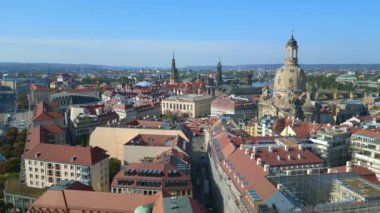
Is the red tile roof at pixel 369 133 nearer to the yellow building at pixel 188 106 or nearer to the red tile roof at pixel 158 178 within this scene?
the red tile roof at pixel 158 178

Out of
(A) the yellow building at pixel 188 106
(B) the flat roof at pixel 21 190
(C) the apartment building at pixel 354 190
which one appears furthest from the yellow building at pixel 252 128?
(B) the flat roof at pixel 21 190

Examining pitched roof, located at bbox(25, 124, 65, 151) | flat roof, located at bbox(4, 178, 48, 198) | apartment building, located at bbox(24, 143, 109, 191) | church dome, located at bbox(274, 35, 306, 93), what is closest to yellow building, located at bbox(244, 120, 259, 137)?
church dome, located at bbox(274, 35, 306, 93)

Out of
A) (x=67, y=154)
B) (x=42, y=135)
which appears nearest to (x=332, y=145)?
(x=67, y=154)

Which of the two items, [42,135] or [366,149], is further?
[42,135]

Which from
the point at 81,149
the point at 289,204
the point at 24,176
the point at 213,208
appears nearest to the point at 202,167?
the point at 213,208

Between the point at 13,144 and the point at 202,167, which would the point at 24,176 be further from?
the point at 202,167

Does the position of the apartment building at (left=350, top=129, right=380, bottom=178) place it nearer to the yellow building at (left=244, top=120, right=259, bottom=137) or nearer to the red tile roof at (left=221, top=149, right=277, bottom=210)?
the red tile roof at (left=221, top=149, right=277, bottom=210)

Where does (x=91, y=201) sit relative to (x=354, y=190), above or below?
below

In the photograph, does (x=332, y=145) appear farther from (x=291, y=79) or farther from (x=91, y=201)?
(x=291, y=79)
